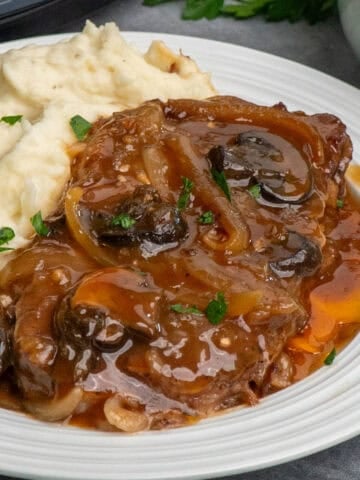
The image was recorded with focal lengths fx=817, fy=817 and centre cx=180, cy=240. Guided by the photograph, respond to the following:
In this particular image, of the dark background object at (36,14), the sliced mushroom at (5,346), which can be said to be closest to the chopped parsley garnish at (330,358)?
the sliced mushroom at (5,346)

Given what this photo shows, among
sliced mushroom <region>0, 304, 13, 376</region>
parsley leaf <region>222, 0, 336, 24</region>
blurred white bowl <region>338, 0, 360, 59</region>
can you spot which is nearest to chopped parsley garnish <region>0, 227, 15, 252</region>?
sliced mushroom <region>0, 304, 13, 376</region>

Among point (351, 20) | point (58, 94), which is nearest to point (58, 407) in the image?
point (58, 94)

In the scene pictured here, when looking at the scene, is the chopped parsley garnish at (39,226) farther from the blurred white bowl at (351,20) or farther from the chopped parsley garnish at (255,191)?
the blurred white bowl at (351,20)

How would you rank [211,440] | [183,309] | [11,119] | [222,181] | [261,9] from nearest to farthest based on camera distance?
[211,440], [183,309], [222,181], [11,119], [261,9]

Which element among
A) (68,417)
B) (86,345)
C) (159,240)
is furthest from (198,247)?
(68,417)

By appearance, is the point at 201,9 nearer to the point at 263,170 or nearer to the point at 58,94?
the point at 58,94

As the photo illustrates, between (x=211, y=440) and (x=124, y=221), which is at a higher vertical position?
(x=124, y=221)

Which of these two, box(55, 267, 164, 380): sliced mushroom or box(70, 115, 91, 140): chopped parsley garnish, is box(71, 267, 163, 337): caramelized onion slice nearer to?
box(55, 267, 164, 380): sliced mushroom
